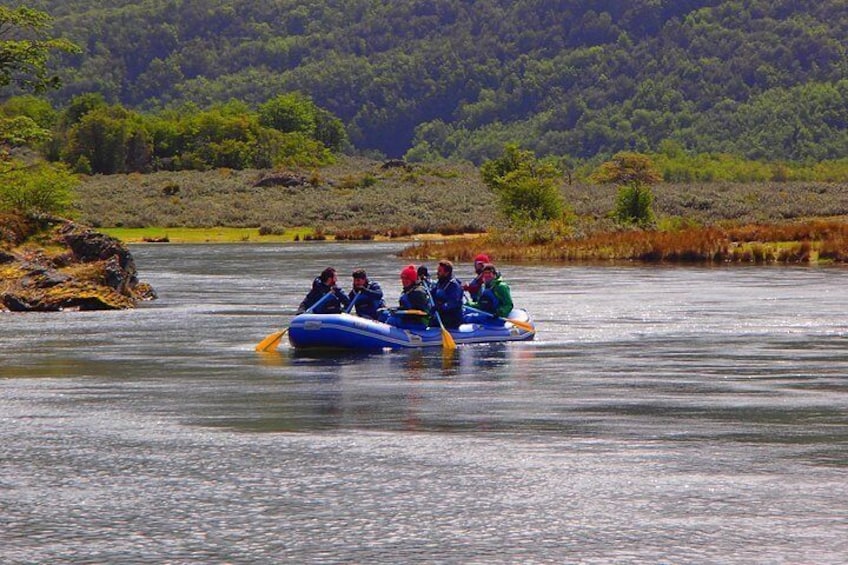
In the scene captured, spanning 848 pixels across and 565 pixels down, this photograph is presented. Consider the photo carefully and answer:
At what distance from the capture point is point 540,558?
490 inches

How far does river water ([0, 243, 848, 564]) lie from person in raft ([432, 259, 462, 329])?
81 cm

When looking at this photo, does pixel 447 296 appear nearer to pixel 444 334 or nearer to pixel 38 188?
pixel 444 334

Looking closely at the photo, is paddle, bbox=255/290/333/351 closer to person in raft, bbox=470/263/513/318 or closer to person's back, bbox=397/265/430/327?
person's back, bbox=397/265/430/327

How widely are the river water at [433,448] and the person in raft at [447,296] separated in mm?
812

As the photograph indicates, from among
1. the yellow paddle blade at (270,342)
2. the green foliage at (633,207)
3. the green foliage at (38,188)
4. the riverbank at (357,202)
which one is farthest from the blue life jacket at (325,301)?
the riverbank at (357,202)

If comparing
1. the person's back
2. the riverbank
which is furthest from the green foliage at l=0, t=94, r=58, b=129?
the person's back

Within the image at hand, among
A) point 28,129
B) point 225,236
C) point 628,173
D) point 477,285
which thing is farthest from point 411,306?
point 628,173

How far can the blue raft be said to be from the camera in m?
27.5

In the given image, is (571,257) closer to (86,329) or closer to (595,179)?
(86,329)

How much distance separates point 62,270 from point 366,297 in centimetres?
1552

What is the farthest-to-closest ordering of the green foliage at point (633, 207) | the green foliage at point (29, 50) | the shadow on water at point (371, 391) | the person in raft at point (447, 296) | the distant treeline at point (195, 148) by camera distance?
the distant treeline at point (195, 148) < the green foliage at point (633, 207) < the green foliage at point (29, 50) < the person in raft at point (447, 296) < the shadow on water at point (371, 391)

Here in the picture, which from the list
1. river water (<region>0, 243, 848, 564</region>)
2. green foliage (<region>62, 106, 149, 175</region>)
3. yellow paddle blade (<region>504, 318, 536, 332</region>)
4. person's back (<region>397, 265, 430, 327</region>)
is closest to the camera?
river water (<region>0, 243, 848, 564</region>)

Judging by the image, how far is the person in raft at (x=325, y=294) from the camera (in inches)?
1112

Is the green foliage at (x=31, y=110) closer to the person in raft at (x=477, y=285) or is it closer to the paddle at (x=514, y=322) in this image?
the person in raft at (x=477, y=285)
